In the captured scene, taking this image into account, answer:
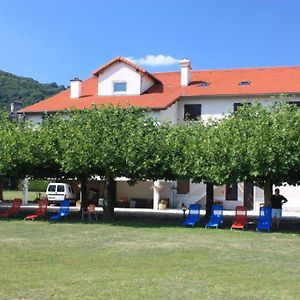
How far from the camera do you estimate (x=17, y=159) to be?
26078 mm

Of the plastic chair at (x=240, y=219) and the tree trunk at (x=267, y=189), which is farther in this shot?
the tree trunk at (x=267, y=189)

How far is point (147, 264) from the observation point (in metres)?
12.6

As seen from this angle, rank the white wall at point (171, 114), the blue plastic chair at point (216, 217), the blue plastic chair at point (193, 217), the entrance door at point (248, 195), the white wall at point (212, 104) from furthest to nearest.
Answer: the entrance door at point (248, 195) < the white wall at point (212, 104) < the white wall at point (171, 114) < the blue plastic chair at point (193, 217) < the blue plastic chair at point (216, 217)

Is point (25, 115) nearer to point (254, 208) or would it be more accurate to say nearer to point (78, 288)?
point (254, 208)

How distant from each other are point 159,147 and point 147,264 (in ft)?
41.4

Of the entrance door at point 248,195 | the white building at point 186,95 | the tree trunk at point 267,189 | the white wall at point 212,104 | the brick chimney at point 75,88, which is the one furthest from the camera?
the brick chimney at point 75,88

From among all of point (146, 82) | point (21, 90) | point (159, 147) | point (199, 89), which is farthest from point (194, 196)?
point (21, 90)

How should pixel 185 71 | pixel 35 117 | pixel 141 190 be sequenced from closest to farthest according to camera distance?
pixel 185 71
pixel 35 117
pixel 141 190

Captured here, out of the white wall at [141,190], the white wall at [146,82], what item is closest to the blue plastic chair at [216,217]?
the white wall at [141,190]

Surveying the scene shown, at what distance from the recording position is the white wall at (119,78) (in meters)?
40.2

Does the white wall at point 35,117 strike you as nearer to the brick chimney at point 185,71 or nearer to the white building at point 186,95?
the white building at point 186,95

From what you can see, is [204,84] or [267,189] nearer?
[267,189]

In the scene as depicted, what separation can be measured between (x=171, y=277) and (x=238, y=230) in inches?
476

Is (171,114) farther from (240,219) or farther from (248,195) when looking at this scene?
(240,219)
